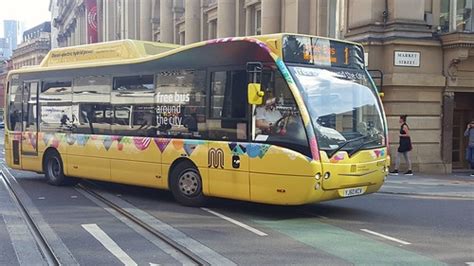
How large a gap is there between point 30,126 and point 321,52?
27.5ft

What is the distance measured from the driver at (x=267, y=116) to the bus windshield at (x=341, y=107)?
51 centimetres

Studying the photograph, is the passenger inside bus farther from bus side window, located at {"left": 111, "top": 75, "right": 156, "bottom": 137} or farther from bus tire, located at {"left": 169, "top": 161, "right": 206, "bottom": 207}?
bus side window, located at {"left": 111, "top": 75, "right": 156, "bottom": 137}

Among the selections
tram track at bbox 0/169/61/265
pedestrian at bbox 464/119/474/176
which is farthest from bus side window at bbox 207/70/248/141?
pedestrian at bbox 464/119/474/176

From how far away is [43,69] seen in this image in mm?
14172

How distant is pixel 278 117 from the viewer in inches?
354

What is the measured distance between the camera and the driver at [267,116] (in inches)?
356

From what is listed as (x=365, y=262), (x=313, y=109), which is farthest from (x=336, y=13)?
(x=365, y=262)

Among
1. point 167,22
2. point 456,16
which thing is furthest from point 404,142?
point 167,22

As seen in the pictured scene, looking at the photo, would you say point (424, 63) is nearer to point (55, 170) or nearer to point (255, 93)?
point (255, 93)

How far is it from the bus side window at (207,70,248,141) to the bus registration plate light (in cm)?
177

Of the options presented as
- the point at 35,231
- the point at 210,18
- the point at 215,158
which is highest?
the point at 210,18

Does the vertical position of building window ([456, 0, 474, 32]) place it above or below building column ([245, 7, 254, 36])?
below

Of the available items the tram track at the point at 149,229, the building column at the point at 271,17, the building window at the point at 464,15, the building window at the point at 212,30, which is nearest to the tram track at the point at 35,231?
the tram track at the point at 149,229

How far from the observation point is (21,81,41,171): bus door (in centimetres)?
1440
